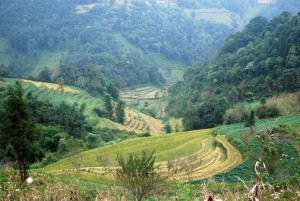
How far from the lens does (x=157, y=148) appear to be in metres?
46.2

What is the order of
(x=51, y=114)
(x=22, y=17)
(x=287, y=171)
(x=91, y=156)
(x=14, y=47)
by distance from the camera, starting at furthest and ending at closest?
1. (x=22, y=17)
2. (x=14, y=47)
3. (x=51, y=114)
4. (x=91, y=156)
5. (x=287, y=171)

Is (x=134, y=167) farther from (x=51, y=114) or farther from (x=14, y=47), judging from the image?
(x=14, y=47)

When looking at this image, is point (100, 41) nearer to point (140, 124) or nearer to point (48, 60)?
point (48, 60)

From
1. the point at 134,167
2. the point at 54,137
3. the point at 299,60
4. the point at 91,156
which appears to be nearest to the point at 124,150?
the point at 91,156

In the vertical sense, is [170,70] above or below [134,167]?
below

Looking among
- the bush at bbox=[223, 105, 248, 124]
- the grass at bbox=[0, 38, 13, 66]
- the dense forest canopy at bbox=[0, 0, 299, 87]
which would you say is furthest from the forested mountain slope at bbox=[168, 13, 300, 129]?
the grass at bbox=[0, 38, 13, 66]

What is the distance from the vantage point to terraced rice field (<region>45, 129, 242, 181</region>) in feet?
117

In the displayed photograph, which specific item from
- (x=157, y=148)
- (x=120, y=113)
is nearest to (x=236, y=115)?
(x=157, y=148)

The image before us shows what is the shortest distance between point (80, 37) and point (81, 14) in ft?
95.7

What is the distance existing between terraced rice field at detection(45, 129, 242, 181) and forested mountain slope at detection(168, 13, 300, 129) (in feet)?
52.0

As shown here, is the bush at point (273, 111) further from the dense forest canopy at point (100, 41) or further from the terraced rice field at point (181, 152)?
the dense forest canopy at point (100, 41)

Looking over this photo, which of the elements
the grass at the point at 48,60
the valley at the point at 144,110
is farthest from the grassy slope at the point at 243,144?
the grass at the point at 48,60

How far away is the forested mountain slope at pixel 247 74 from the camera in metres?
63.8

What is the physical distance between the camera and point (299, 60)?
208 feet
